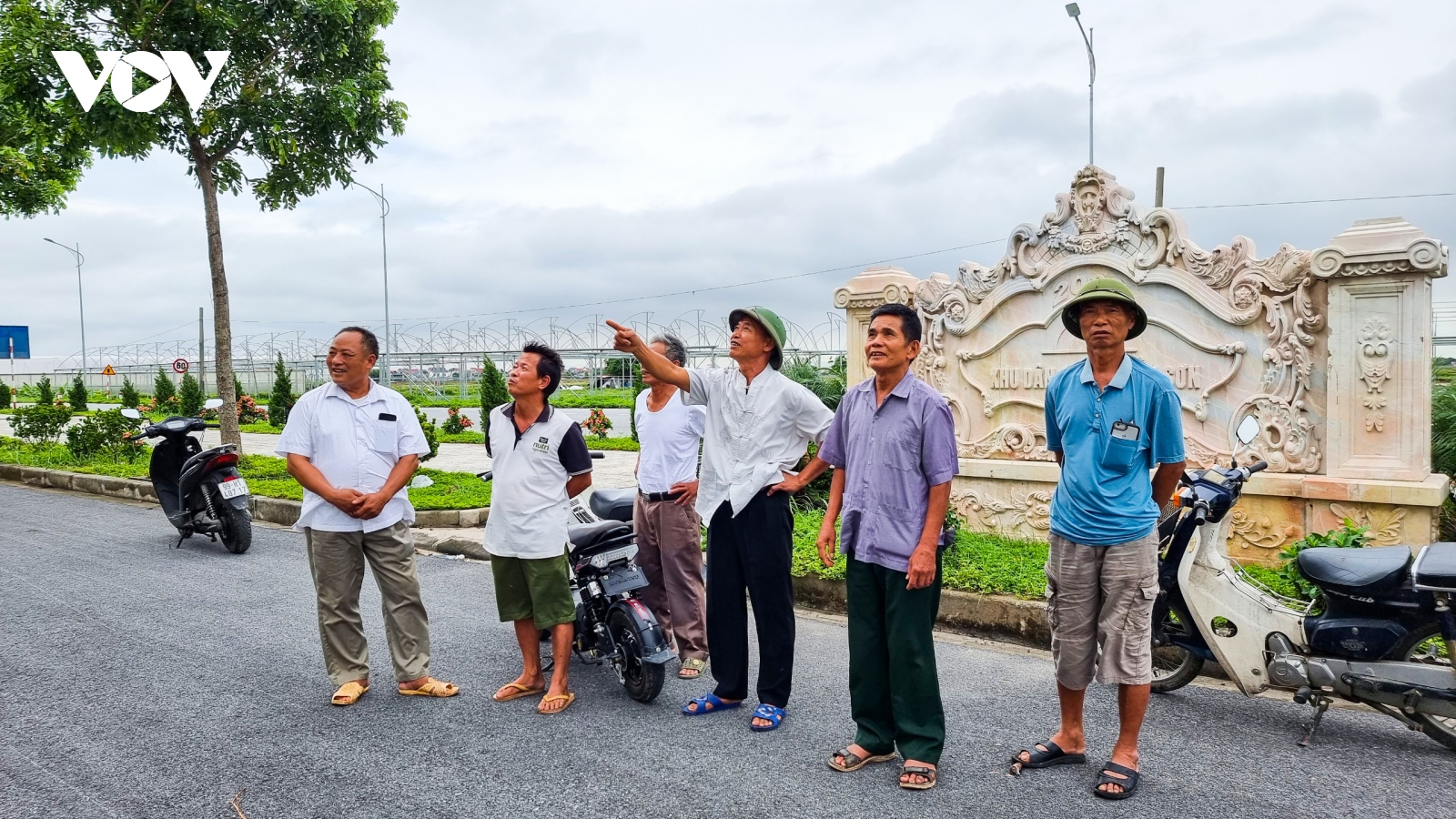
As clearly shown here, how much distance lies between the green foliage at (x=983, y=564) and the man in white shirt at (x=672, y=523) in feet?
2.60

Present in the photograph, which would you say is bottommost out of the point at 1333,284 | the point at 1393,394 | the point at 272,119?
the point at 1393,394

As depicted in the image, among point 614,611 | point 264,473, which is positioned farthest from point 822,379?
point 264,473

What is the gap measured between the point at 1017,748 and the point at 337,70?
11350 mm

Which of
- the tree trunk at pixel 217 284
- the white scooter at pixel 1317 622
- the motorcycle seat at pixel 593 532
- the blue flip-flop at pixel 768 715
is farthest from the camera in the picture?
the tree trunk at pixel 217 284

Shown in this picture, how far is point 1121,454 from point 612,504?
2.69 m

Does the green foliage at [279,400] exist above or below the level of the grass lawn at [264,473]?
above

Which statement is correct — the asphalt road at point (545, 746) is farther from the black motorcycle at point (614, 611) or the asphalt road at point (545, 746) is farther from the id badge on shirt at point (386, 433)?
the id badge on shirt at point (386, 433)

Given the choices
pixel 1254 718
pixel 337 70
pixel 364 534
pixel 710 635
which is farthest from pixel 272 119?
pixel 1254 718

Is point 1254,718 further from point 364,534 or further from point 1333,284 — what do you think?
point 364,534

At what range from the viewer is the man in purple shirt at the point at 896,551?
3164mm

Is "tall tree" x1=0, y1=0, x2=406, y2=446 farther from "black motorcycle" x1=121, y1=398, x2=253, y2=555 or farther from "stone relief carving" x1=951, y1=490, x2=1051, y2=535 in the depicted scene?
"stone relief carving" x1=951, y1=490, x2=1051, y2=535

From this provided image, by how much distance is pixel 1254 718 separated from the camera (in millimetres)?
3711

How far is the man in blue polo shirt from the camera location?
3074mm

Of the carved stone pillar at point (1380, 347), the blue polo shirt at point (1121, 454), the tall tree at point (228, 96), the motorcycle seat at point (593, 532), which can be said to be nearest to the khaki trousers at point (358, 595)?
the motorcycle seat at point (593, 532)
